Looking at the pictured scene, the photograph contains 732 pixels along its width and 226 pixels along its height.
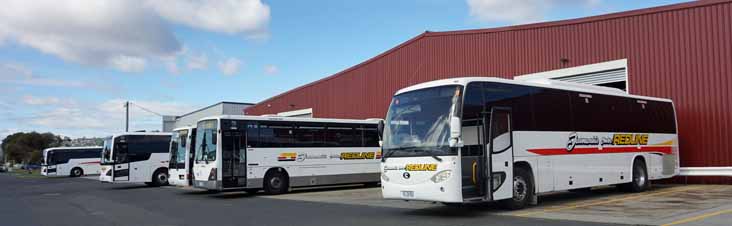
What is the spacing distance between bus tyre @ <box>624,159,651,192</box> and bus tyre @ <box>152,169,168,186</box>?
20721 millimetres

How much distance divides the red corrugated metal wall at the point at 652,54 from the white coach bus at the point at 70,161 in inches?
1307

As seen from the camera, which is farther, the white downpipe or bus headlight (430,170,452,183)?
the white downpipe

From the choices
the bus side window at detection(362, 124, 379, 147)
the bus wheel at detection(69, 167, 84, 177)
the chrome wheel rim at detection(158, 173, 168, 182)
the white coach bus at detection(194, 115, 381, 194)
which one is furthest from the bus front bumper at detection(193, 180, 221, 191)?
the bus wheel at detection(69, 167, 84, 177)

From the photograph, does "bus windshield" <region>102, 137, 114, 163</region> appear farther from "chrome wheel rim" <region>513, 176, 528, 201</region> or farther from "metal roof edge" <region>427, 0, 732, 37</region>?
"chrome wheel rim" <region>513, 176, 528, 201</region>

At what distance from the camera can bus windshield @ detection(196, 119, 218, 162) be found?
19.6 metres

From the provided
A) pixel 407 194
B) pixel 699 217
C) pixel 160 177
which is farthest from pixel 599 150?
pixel 160 177

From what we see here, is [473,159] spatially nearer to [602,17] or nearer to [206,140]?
[206,140]

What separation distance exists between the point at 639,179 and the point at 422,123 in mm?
7957

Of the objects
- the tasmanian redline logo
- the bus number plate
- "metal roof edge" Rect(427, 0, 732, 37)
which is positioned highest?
"metal roof edge" Rect(427, 0, 732, 37)

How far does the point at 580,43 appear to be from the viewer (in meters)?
21.2

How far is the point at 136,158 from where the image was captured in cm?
2842

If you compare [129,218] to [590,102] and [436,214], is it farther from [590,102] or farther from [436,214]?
[590,102]

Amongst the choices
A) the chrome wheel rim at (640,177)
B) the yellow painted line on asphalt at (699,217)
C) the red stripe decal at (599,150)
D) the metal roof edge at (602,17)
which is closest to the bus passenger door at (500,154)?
the red stripe decal at (599,150)

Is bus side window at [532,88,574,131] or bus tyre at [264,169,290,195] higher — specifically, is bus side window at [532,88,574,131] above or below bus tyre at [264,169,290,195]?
above
